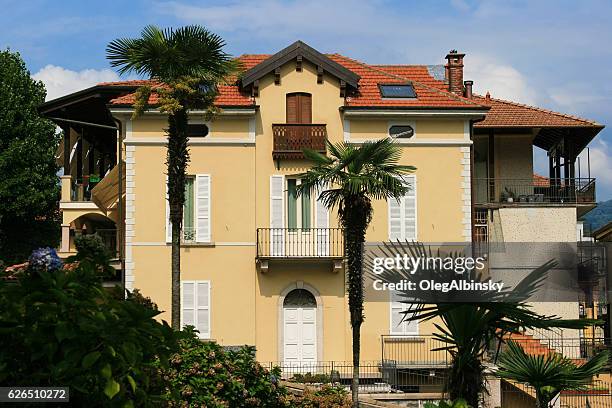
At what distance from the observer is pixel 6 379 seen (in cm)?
741

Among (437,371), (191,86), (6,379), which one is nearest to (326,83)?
(191,86)

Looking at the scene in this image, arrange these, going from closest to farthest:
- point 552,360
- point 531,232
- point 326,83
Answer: point 552,360, point 326,83, point 531,232

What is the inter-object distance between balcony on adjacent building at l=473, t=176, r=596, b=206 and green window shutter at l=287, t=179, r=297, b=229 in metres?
6.86

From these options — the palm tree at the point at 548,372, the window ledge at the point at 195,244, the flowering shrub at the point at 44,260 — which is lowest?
the palm tree at the point at 548,372

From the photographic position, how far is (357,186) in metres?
24.1

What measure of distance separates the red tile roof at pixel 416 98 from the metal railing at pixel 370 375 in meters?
8.09

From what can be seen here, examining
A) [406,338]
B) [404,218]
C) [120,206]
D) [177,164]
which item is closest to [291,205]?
[404,218]

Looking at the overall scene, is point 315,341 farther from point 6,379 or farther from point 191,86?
point 6,379

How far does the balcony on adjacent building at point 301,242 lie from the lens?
30.5 meters

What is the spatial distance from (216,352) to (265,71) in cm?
1439

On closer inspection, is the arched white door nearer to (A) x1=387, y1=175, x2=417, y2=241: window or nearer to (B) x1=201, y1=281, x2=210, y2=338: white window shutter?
(B) x1=201, y1=281, x2=210, y2=338: white window shutter

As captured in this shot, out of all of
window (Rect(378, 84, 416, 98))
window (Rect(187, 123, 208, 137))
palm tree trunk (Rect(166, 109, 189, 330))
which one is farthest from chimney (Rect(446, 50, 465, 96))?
palm tree trunk (Rect(166, 109, 189, 330))

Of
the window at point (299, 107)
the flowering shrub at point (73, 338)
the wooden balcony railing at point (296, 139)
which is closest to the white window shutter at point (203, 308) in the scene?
the wooden balcony railing at point (296, 139)

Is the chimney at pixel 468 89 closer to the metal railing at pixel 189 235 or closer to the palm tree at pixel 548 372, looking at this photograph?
the metal railing at pixel 189 235
